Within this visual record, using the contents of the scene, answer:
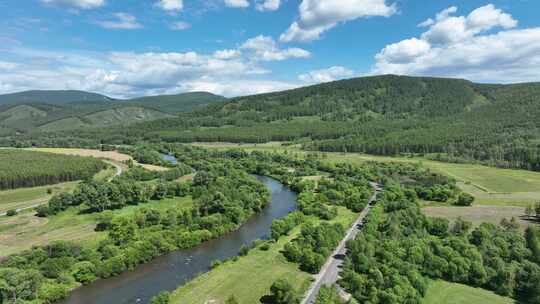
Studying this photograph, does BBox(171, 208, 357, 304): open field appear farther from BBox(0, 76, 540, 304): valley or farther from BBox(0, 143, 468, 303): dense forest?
BBox(0, 143, 468, 303): dense forest

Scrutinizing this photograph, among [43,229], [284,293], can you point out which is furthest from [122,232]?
[284,293]

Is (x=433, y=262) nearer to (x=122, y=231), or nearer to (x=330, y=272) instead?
(x=330, y=272)

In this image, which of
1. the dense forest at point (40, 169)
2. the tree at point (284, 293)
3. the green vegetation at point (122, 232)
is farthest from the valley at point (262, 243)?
the dense forest at point (40, 169)

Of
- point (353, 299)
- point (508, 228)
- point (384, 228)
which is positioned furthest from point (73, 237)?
point (508, 228)

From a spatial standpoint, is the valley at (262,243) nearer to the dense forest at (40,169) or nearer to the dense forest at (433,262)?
the dense forest at (433,262)

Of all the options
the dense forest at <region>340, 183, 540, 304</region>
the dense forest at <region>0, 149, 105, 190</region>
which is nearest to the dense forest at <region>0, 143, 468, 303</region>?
the dense forest at <region>340, 183, 540, 304</region>
